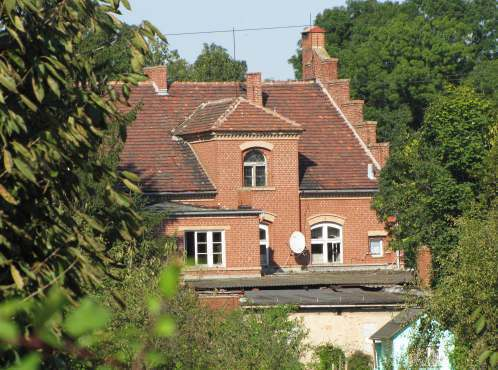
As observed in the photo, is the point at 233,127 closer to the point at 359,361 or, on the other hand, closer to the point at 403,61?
the point at 359,361

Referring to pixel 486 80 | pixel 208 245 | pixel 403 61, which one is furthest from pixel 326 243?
pixel 486 80

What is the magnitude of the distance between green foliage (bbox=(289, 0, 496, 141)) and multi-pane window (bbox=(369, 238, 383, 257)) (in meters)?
22.3

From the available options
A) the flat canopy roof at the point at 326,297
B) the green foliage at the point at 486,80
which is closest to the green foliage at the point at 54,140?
the flat canopy roof at the point at 326,297

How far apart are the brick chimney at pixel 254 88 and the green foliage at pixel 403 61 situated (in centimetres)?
2215

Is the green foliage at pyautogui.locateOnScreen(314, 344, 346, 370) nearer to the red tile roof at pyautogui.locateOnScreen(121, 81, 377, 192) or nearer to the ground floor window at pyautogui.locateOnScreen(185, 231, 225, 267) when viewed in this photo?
the ground floor window at pyautogui.locateOnScreen(185, 231, 225, 267)

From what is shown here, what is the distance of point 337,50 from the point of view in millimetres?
73125

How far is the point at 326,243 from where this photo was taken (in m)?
41.3

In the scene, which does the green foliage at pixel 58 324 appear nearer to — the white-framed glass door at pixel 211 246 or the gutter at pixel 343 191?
the white-framed glass door at pixel 211 246

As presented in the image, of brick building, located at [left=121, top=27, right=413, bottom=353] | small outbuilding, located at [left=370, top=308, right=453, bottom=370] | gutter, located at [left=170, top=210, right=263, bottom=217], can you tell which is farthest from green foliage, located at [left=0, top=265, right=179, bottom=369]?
gutter, located at [left=170, top=210, right=263, bottom=217]

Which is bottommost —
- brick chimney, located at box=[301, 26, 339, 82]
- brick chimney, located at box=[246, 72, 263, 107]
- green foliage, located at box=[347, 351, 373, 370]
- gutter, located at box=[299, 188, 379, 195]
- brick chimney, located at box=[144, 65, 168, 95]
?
green foliage, located at box=[347, 351, 373, 370]

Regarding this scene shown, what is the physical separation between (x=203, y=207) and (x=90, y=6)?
1282 inches

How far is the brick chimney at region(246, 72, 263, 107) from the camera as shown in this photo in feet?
140

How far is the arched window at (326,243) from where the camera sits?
41.1m

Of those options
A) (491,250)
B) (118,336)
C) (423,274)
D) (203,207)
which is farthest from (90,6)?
(203,207)
